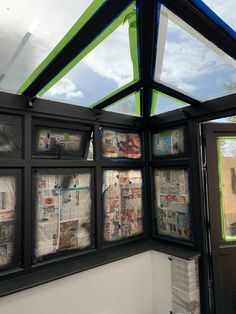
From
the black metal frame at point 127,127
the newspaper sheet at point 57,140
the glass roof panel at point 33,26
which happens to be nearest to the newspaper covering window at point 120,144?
the black metal frame at point 127,127

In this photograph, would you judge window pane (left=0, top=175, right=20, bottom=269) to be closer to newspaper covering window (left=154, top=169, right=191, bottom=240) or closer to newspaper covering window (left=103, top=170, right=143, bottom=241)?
newspaper covering window (left=103, top=170, right=143, bottom=241)

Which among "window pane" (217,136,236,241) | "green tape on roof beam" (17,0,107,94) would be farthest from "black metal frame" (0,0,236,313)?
"window pane" (217,136,236,241)

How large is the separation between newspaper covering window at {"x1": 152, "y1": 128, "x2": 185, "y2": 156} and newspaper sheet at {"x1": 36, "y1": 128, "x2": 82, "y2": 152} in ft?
3.00

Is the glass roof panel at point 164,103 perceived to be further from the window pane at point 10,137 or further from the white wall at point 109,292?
the white wall at point 109,292

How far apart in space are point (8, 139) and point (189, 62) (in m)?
1.42

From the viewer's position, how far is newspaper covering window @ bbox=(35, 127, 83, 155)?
1.86 meters

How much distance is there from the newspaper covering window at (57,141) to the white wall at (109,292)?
1.05 meters

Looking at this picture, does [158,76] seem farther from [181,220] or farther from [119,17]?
→ [181,220]

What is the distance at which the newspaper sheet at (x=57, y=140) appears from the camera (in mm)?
1862

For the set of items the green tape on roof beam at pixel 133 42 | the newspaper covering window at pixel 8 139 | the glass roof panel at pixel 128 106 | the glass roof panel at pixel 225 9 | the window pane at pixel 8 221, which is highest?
the green tape on roof beam at pixel 133 42

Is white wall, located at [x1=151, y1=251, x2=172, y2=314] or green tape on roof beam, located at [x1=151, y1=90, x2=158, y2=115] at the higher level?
green tape on roof beam, located at [x1=151, y1=90, x2=158, y2=115]

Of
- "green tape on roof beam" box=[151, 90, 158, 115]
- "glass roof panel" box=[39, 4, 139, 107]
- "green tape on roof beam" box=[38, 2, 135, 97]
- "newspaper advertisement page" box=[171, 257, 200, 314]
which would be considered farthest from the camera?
"green tape on roof beam" box=[151, 90, 158, 115]

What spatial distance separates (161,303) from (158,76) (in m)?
2.18

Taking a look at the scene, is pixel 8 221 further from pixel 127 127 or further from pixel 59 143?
pixel 127 127
